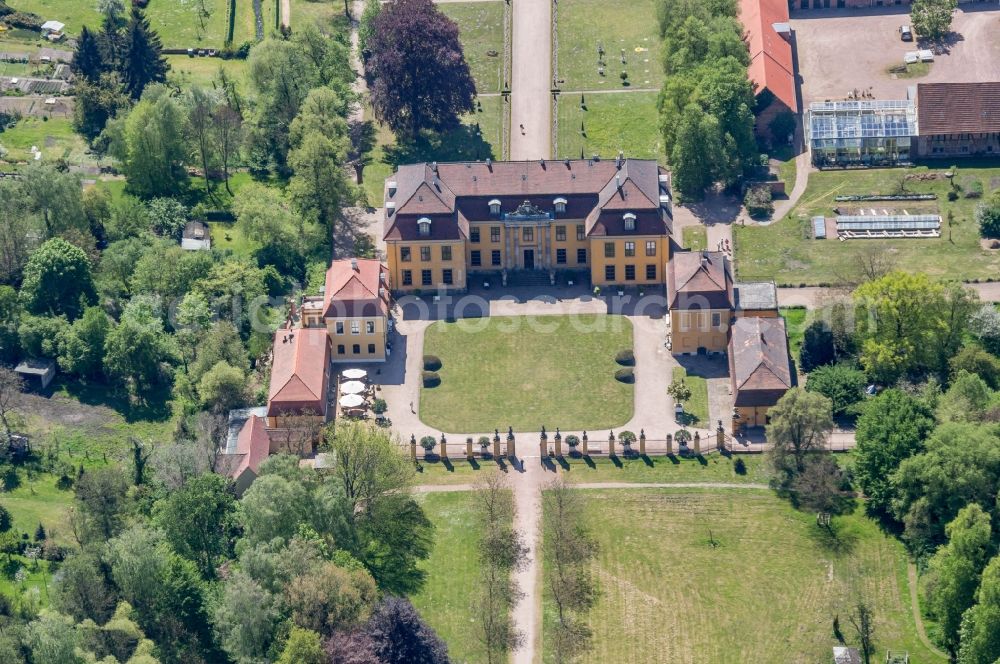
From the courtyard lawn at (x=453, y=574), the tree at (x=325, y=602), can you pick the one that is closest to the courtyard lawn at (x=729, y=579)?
the courtyard lawn at (x=453, y=574)

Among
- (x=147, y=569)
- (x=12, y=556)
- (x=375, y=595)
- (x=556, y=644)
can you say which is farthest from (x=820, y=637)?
(x=12, y=556)

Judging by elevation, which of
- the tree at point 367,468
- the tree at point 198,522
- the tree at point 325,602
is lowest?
the tree at point 325,602

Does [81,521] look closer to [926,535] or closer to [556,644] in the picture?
[556,644]

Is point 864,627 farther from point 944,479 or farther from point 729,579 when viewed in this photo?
point 944,479

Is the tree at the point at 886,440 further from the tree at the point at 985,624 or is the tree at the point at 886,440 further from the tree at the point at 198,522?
the tree at the point at 198,522

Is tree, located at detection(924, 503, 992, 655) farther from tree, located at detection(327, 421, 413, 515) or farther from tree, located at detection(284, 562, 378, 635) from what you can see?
tree, located at detection(327, 421, 413, 515)

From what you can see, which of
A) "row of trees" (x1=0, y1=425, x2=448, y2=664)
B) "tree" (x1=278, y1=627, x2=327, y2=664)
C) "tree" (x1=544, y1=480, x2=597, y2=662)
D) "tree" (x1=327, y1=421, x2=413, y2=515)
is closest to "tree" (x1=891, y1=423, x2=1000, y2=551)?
"tree" (x1=544, y1=480, x2=597, y2=662)
